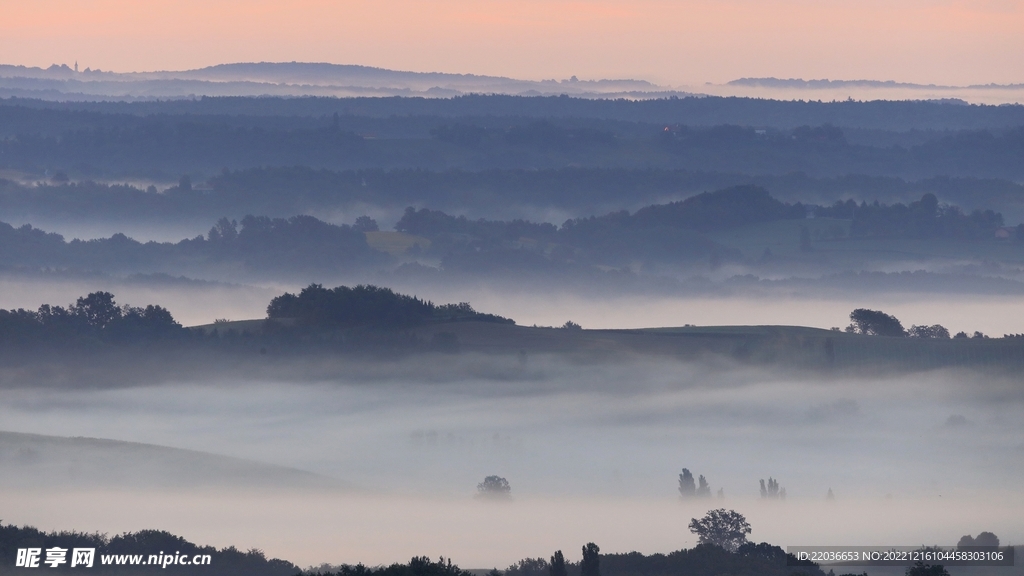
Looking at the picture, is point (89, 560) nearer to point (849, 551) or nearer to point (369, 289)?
point (849, 551)

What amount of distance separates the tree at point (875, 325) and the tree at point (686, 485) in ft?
107

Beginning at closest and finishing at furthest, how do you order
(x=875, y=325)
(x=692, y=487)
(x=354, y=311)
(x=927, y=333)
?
(x=692, y=487) < (x=354, y=311) < (x=927, y=333) < (x=875, y=325)

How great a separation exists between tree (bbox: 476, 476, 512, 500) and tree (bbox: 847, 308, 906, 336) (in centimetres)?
3686

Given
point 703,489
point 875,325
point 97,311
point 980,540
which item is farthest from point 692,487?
point 97,311

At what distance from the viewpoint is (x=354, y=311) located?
90875mm

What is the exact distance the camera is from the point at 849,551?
38.4 metres

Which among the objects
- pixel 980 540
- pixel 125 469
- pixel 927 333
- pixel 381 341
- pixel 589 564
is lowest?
pixel 589 564

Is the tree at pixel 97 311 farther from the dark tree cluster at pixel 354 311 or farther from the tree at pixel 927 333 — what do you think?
the tree at pixel 927 333

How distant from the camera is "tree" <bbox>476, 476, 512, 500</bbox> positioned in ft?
186

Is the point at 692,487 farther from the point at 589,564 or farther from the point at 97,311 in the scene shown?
the point at 97,311

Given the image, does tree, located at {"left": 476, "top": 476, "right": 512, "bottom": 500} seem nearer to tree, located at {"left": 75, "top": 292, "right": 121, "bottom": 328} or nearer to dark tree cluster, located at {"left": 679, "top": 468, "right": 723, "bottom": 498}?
dark tree cluster, located at {"left": 679, "top": 468, "right": 723, "bottom": 498}

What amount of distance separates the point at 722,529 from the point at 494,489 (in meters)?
16.2

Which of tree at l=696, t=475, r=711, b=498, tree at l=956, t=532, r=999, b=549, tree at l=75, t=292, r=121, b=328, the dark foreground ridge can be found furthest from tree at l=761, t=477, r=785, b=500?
tree at l=75, t=292, r=121, b=328

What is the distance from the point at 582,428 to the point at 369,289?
1960cm
